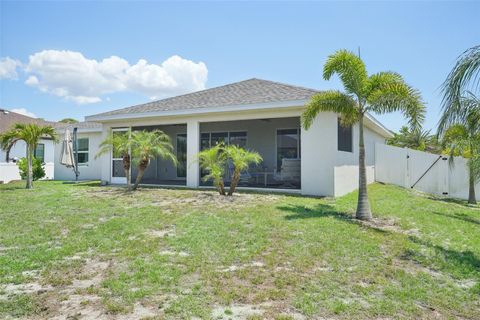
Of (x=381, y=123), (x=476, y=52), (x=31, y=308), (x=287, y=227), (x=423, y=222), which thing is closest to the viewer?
(x=31, y=308)

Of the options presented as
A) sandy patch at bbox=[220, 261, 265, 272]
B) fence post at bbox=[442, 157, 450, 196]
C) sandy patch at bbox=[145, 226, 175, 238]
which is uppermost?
fence post at bbox=[442, 157, 450, 196]

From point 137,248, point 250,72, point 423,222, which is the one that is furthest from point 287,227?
point 250,72

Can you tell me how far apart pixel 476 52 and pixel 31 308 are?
6320 millimetres

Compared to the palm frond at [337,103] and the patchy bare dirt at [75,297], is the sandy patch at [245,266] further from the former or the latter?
the palm frond at [337,103]

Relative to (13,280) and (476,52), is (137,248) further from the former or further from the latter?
(476,52)

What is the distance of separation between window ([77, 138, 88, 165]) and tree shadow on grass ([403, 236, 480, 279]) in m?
18.1

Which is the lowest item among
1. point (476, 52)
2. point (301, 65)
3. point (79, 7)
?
point (476, 52)

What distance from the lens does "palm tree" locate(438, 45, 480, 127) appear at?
4.46 metres

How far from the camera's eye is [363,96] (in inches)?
319

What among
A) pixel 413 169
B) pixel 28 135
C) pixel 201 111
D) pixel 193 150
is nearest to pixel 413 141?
pixel 413 169

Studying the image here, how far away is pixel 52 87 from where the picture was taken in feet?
88.0

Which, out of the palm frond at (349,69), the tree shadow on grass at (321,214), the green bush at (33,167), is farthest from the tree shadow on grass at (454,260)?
the green bush at (33,167)

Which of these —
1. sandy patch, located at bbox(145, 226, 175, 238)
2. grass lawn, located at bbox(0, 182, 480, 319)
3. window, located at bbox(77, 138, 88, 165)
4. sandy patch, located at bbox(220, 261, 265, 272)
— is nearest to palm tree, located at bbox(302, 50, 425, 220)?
grass lawn, located at bbox(0, 182, 480, 319)

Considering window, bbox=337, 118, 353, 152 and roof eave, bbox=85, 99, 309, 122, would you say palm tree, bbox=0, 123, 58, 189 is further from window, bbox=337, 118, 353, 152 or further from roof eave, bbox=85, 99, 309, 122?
window, bbox=337, 118, 353, 152
